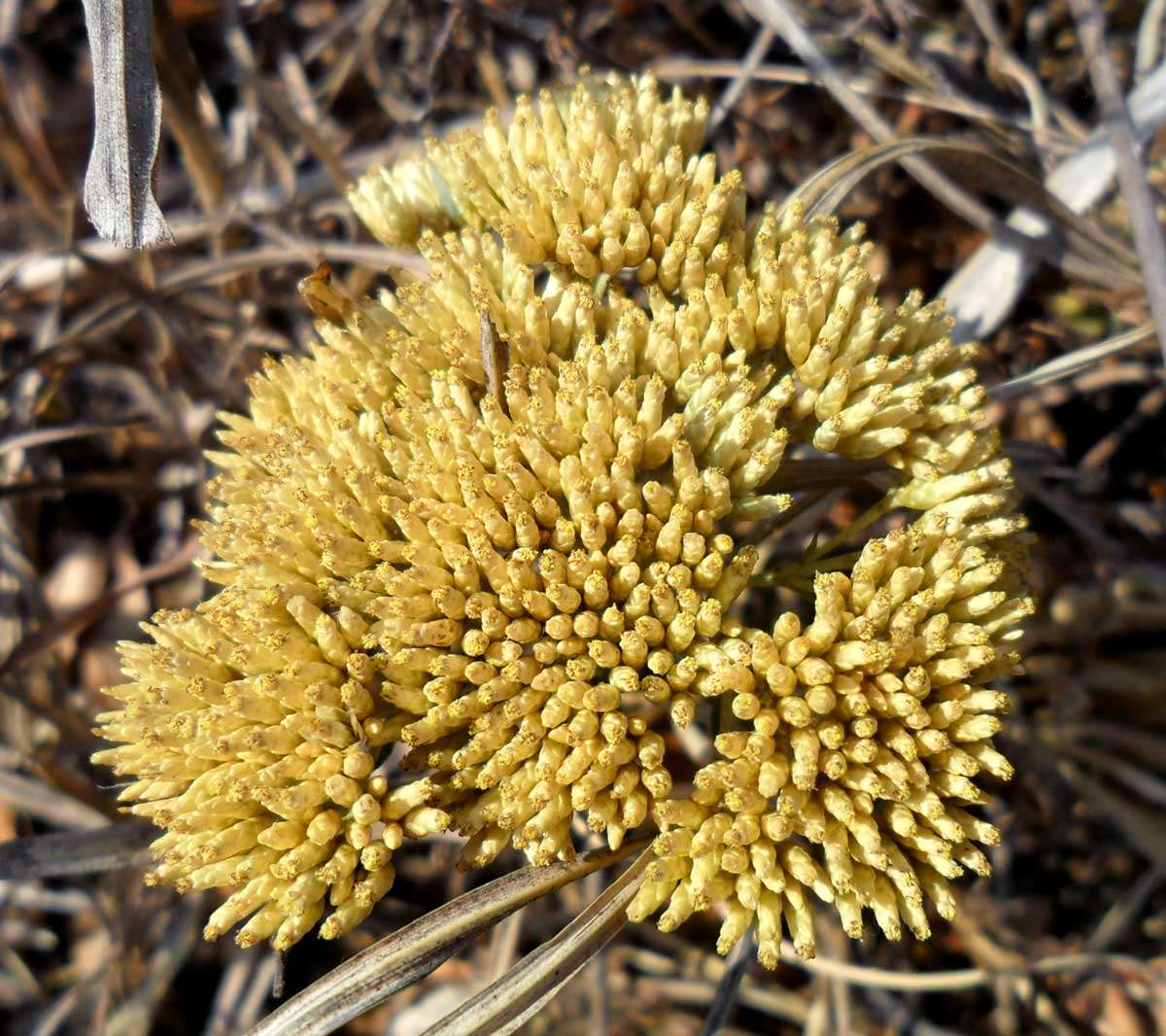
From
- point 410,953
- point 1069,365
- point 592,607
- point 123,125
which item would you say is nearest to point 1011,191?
point 1069,365

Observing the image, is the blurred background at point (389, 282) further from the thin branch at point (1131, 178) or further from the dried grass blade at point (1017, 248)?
the thin branch at point (1131, 178)

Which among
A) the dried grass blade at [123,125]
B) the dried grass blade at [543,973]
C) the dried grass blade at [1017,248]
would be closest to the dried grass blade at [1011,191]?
the dried grass blade at [1017,248]

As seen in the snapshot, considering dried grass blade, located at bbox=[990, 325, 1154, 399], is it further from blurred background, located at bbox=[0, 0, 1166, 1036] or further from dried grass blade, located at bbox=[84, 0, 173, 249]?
dried grass blade, located at bbox=[84, 0, 173, 249]

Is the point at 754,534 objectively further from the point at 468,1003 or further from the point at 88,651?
the point at 88,651

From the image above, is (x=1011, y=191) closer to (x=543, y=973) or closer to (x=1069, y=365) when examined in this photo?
(x=1069, y=365)

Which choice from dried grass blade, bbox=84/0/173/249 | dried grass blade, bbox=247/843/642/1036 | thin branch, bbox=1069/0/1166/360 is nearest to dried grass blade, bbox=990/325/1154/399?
thin branch, bbox=1069/0/1166/360

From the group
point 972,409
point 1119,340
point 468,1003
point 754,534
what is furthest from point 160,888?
point 1119,340
